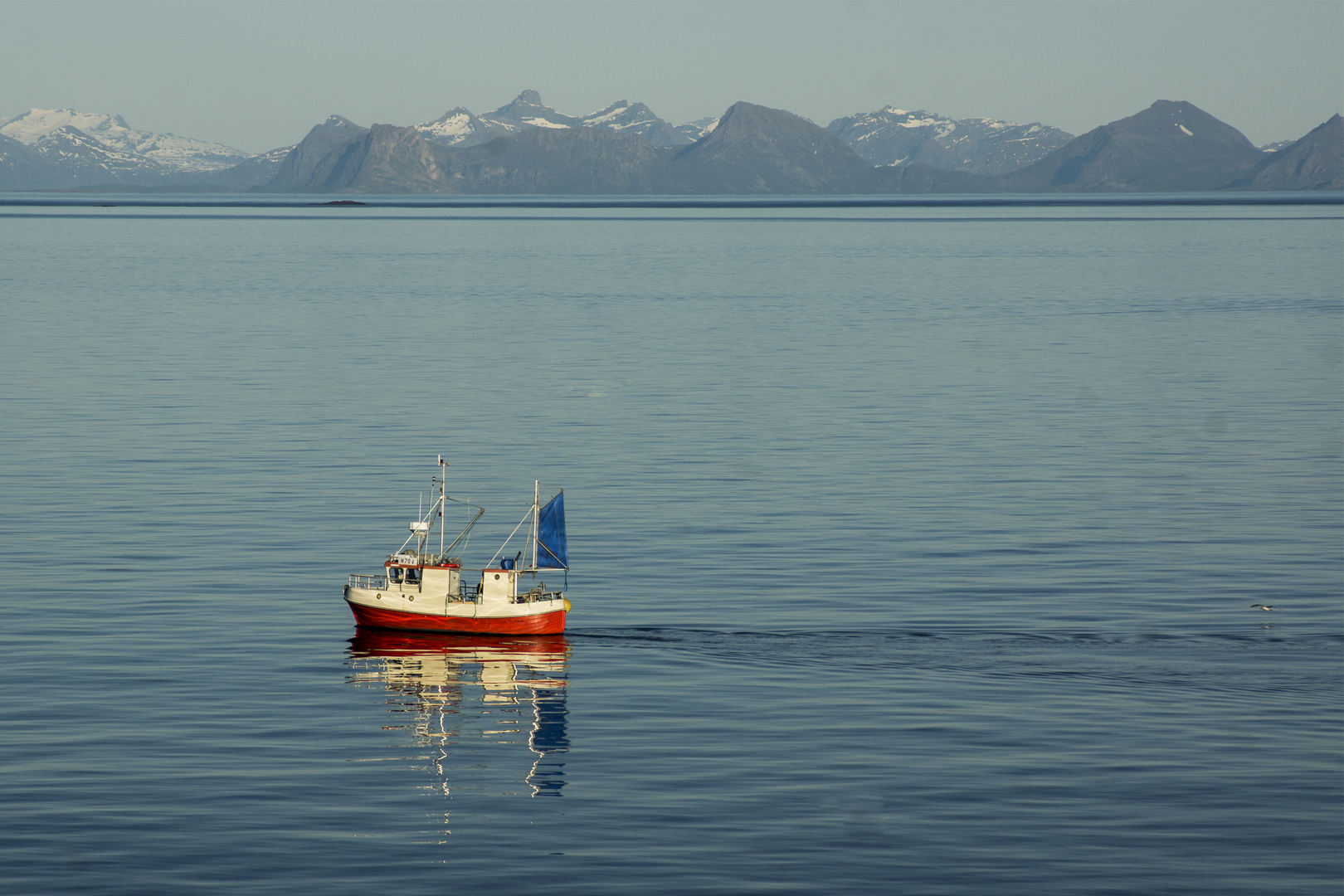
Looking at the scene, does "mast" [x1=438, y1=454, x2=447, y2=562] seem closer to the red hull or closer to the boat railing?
the red hull

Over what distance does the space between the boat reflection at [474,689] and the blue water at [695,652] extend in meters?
0.20

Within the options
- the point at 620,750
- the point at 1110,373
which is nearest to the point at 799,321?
the point at 1110,373

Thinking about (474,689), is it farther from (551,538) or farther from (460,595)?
(551,538)

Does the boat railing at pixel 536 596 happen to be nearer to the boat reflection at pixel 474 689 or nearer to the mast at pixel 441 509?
the boat reflection at pixel 474 689

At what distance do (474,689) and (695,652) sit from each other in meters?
7.45

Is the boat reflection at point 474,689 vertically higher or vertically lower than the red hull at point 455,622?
lower

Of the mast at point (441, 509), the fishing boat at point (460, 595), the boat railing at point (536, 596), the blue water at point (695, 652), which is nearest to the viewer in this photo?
the blue water at point (695, 652)

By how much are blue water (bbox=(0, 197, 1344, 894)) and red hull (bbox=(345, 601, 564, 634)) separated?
0.64 m

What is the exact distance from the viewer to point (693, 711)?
1775 inches

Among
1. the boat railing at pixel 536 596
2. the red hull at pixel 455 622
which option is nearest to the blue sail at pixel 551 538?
the boat railing at pixel 536 596

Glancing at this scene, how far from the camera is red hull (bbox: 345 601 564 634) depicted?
54.2 metres

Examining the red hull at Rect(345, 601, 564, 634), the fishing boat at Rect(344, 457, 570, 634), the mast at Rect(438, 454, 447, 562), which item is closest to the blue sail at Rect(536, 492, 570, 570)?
the fishing boat at Rect(344, 457, 570, 634)

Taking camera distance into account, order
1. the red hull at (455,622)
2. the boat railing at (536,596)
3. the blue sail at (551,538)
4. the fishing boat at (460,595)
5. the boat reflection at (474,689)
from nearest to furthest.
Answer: the boat reflection at (474,689) < the red hull at (455,622) < the fishing boat at (460,595) < the boat railing at (536,596) < the blue sail at (551,538)

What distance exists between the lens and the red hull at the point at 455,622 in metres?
54.2
